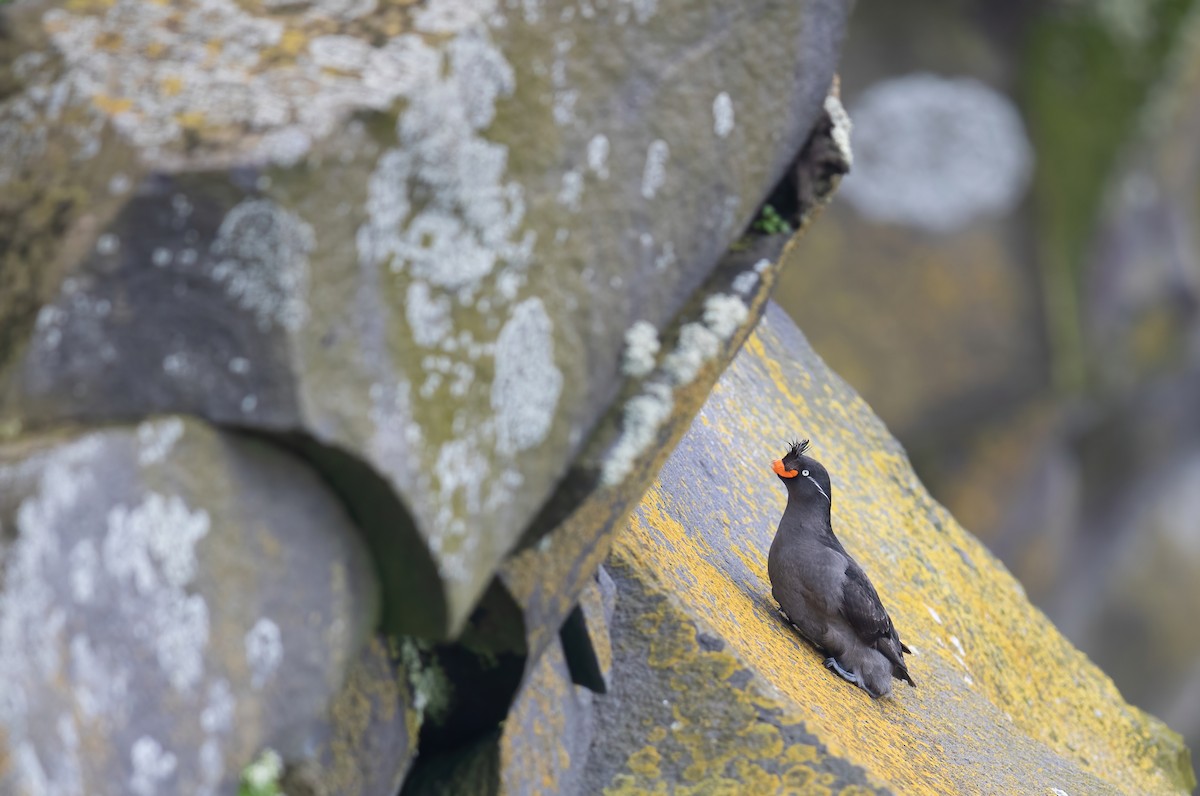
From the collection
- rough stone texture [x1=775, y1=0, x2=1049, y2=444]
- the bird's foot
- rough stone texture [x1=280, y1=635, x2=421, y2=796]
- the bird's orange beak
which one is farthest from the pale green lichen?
rough stone texture [x1=775, y1=0, x2=1049, y2=444]

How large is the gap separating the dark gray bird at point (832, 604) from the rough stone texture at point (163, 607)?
7.60 ft

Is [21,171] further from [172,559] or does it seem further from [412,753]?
[412,753]

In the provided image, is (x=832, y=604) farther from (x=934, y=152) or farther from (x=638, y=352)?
(x=934, y=152)

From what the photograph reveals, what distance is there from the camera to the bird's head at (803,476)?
4.99 m

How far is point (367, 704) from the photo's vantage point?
2.82 metres

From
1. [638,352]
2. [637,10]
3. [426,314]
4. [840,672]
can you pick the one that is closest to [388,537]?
[426,314]

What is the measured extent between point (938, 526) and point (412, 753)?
3.67 meters

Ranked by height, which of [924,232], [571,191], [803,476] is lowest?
[924,232]

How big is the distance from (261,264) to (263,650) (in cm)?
68

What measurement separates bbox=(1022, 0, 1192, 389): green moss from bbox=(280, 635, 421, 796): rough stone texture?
931 cm

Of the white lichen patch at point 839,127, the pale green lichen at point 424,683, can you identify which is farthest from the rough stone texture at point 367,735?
the white lichen patch at point 839,127

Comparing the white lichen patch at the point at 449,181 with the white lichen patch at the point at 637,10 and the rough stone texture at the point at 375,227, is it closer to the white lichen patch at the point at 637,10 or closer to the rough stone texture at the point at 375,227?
the rough stone texture at the point at 375,227

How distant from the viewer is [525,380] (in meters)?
2.70

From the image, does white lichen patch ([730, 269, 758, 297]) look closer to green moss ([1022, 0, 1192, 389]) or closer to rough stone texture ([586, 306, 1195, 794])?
rough stone texture ([586, 306, 1195, 794])
